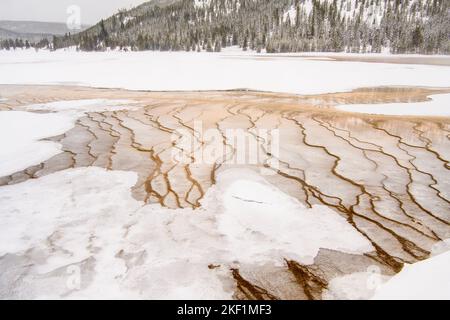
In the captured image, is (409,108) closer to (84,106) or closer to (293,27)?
(84,106)

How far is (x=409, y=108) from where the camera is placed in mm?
7250

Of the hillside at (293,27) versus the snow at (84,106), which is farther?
the hillside at (293,27)

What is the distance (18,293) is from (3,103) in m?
7.89

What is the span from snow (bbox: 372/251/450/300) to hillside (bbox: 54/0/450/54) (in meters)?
61.9

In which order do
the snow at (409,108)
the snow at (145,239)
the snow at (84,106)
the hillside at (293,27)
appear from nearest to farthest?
1. the snow at (145,239)
2. the snow at (409,108)
3. the snow at (84,106)
4. the hillside at (293,27)

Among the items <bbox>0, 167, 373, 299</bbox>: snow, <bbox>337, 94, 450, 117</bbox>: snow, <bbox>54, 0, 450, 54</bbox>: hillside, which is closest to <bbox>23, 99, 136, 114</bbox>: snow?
<bbox>0, 167, 373, 299</bbox>: snow

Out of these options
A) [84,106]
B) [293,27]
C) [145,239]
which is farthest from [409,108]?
[293,27]

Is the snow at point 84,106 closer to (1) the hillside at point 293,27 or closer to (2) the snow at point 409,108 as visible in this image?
(2) the snow at point 409,108

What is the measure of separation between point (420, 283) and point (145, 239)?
5.50 feet

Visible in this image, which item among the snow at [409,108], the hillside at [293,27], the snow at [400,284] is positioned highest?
the hillside at [293,27]

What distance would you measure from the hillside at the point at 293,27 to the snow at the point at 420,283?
61.9 m

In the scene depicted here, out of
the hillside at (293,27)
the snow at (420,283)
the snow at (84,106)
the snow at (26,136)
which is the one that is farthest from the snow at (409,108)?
the hillside at (293,27)

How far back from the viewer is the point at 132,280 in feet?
6.74

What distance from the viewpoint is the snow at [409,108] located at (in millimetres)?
6857
